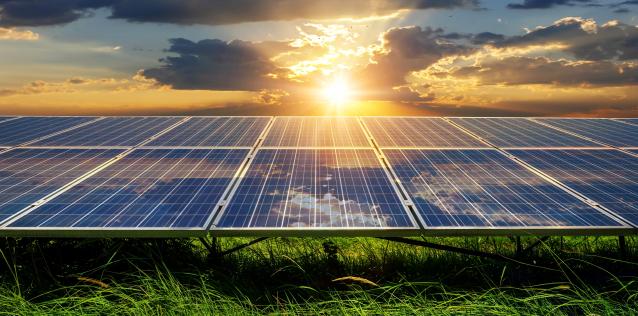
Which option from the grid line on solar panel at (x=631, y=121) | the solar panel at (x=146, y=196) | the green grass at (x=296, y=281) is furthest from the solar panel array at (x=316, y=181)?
the grid line on solar panel at (x=631, y=121)

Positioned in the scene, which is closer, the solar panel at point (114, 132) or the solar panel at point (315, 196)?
the solar panel at point (315, 196)

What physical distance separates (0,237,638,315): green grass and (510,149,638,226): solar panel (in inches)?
39.7

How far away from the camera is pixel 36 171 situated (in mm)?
10367

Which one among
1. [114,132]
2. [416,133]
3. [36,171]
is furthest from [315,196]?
[114,132]

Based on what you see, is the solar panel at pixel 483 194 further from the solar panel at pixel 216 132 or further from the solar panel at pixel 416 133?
the solar panel at pixel 216 132

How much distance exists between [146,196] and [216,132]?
5.45 metres

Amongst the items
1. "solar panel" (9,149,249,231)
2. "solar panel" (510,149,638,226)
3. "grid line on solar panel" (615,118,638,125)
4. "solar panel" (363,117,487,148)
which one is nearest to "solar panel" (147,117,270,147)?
"solar panel" (9,149,249,231)

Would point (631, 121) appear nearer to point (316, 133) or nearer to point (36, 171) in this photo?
point (316, 133)

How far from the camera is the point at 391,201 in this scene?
8.49 m

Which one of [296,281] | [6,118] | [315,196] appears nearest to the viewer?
[315,196]

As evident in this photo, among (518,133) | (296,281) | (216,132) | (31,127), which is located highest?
(31,127)

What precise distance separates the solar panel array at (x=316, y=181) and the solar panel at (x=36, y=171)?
34 millimetres

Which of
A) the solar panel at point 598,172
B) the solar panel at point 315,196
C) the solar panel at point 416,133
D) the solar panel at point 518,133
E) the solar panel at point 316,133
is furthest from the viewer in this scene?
the solar panel at point 518,133

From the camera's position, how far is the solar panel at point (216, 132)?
1264cm
